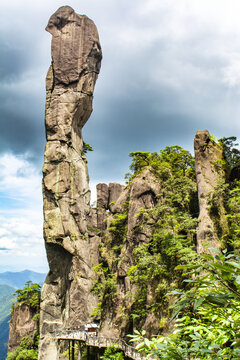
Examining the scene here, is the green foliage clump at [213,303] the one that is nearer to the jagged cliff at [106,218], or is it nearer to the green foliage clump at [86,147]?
the jagged cliff at [106,218]

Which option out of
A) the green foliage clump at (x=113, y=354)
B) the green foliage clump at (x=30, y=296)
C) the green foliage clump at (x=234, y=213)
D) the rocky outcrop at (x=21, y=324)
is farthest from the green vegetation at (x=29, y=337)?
the green foliage clump at (x=234, y=213)

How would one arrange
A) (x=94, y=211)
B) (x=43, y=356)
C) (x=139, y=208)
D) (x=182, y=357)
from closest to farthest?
(x=182, y=357) → (x=139, y=208) → (x=43, y=356) → (x=94, y=211)

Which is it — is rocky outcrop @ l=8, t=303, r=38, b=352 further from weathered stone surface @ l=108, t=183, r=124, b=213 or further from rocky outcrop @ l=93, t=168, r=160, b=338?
rocky outcrop @ l=93, t=168, r=160, b=338

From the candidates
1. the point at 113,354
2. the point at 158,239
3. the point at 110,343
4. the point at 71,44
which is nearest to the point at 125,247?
the point at 158,239

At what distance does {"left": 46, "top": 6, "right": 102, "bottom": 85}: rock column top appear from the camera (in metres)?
34.7

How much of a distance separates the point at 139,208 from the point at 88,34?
90.5ft

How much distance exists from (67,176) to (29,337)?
22.2 metres

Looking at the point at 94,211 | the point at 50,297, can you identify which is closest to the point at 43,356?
the point at 50,297

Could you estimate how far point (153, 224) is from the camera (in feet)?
58.1

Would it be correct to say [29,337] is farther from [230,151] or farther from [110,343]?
[230,151]

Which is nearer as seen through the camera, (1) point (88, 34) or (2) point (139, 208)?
(2) point (139, 208)

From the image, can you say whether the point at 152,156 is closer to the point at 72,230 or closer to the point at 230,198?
the point at 230,198

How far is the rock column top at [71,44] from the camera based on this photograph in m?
34.7

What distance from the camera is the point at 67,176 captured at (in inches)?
1289
